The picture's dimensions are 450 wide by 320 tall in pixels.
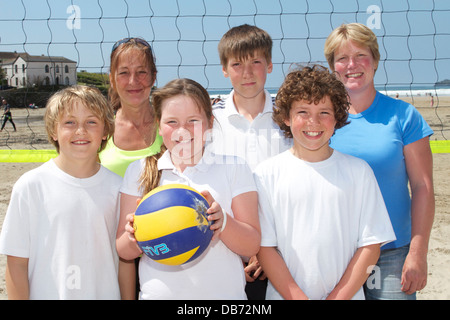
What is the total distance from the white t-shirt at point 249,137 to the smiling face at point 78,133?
0.52m

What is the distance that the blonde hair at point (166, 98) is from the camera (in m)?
1.63

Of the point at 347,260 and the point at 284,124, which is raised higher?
the point at 284,124

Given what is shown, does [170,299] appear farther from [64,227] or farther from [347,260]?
[347,260]

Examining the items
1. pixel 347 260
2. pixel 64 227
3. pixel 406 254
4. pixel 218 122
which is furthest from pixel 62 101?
pixel 406 254

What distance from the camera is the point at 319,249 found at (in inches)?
61.8

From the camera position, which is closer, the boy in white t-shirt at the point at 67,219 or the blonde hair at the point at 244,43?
the boy in white t-shirt at the point at 67,219

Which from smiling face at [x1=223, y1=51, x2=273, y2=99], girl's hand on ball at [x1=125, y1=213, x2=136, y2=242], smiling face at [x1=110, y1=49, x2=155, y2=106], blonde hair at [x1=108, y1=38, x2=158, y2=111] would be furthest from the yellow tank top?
girl's hand on ball at [x1=125, y1=213, x2=136, y2=242]

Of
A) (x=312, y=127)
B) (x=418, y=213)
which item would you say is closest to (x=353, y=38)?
(x=312, y=127)

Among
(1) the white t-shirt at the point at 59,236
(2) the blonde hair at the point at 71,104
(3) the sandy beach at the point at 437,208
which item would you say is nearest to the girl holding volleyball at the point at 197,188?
(1) the white t-shirt at the point at 59,236

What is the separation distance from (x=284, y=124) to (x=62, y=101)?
91 cm

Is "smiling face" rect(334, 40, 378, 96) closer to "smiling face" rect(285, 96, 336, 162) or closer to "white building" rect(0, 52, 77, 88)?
"smiling face" rect(285, 96, 336, 162)

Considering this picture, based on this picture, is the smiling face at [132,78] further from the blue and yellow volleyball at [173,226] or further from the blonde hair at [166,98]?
the blue and yellow volleyball at [173,226]

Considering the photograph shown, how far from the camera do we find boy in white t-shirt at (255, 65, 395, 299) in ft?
5.16
